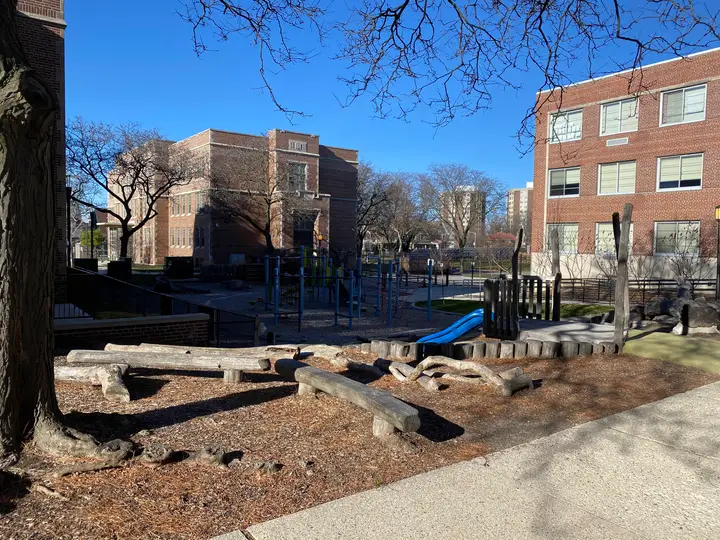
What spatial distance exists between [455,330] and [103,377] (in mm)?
7215

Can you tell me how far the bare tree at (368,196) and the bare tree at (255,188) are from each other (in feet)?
51.0

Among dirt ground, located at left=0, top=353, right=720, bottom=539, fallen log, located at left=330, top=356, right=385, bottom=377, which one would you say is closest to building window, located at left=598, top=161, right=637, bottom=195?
dirt ground, located at left=0, top=353, right=720, bottom=539

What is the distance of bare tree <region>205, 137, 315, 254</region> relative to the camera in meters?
42.8

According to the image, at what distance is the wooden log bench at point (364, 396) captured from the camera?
472 cm

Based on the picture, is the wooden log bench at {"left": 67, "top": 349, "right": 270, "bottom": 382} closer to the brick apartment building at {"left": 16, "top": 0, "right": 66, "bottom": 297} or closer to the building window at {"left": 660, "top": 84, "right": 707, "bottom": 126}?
the brick apartment building at {"left": 16, "top": 0, "right": 66, "bottom": 297}

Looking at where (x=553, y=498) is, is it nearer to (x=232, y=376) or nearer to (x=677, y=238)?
(x=232, y=376)

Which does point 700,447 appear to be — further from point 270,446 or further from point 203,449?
point 203,449

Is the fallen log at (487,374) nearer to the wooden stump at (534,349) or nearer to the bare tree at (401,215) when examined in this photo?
the wooden stump at (534,349)

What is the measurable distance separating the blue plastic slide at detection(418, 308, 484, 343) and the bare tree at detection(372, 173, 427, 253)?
5084cm

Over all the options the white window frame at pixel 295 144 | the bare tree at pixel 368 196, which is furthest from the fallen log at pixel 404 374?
the bare tree at pixel 368 196

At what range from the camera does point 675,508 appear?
402 cm

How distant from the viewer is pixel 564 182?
33.4 m

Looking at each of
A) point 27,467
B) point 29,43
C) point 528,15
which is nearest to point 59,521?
point 27,467

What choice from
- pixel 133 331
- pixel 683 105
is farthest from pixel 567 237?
pixel 133 331
